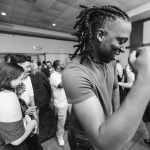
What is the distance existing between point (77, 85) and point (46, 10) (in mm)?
4235

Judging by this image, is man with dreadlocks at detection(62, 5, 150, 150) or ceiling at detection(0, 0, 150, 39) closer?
man with dreadlocks at detection(62, 5, 150, 150)

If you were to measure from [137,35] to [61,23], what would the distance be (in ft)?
10.7

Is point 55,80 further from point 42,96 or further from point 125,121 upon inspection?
point 125,121

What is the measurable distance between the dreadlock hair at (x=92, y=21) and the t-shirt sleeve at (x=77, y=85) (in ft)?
0.74

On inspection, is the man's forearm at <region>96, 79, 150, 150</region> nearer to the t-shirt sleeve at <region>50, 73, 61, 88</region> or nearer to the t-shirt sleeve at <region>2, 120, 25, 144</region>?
the t-shirt sleeve at <region>2, 120, 25, 144</region>

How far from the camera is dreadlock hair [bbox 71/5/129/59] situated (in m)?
0.66

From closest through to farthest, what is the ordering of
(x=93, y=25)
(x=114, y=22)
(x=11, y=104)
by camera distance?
(x=114, y=22)
(x=93, y=25)
(x=11, y=104)

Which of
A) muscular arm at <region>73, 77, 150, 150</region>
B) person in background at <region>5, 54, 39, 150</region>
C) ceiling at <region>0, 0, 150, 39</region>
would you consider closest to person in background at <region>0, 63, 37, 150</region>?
person in background at <region>5, 54, 39, 150</region>

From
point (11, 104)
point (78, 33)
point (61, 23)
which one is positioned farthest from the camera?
point (61, 23)

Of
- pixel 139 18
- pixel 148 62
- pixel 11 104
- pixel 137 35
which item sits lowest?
pixel 11 104

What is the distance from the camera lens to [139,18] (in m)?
4.45

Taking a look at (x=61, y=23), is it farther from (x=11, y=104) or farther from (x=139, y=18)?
(x=11, y=104)

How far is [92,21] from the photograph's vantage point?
74 centimetres

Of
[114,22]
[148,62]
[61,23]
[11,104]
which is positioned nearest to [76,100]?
[148,62]
